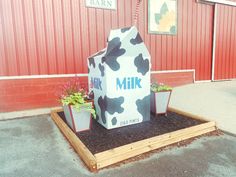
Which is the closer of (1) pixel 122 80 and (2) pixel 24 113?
(1) pixel 122 80

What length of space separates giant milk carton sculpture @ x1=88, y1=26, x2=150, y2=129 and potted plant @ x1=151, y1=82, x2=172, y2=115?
0.31 metres

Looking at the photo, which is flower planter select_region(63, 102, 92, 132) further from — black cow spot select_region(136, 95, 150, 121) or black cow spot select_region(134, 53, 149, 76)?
black cow spot select_region(134, 53, 149, 76)

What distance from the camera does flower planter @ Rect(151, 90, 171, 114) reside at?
3303 millimetres

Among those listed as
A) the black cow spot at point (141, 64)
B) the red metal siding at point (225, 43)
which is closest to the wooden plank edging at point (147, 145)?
the black cow spot at point (141, 64)

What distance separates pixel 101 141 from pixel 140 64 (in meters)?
1.18

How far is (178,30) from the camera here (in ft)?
17.2

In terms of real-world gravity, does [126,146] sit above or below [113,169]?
above

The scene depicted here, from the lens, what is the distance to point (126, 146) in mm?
2205

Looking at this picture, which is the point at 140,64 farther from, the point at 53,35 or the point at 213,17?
the point at 213,17

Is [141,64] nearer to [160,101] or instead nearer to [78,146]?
[160,101]

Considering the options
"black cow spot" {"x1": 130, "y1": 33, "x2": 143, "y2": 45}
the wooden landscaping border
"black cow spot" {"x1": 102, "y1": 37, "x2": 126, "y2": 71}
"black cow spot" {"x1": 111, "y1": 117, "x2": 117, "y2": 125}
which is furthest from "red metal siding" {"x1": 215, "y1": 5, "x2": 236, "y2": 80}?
"black cow spot" {"x1": 111, "y1": 117, "x2": 117, "y2": 125}

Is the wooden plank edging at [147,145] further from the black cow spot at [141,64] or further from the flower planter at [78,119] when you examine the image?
the black cow spot at [141,64]

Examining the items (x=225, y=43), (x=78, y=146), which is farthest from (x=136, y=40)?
(x=225, y=43)

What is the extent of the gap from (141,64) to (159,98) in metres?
0.72
